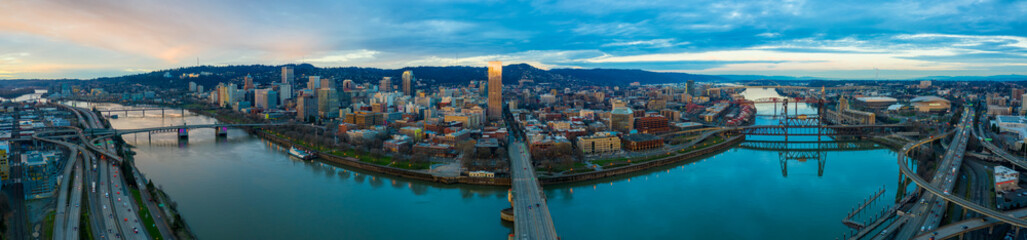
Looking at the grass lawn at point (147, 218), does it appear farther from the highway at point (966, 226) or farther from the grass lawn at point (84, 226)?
the highway at point (966, 226)

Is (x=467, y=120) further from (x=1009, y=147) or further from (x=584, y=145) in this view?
(x=1009, y=147)

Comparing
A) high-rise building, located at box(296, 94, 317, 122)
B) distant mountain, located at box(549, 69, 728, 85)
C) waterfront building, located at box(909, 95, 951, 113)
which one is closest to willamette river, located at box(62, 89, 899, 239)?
high-rise building, located at box(296, 94, 317, 122)

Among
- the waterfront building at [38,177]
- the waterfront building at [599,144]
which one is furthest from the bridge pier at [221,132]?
the waterfront building at [599,144]

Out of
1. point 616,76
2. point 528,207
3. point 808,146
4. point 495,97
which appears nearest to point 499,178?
point 528,207

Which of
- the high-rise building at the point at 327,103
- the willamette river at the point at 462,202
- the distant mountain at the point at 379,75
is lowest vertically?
the willamette river at the point at 462,202

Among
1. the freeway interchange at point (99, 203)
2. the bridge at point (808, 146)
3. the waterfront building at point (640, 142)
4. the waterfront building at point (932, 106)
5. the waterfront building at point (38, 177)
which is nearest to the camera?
the freeway interchange at point (99, 203)

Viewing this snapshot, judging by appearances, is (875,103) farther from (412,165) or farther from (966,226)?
(412,165)
